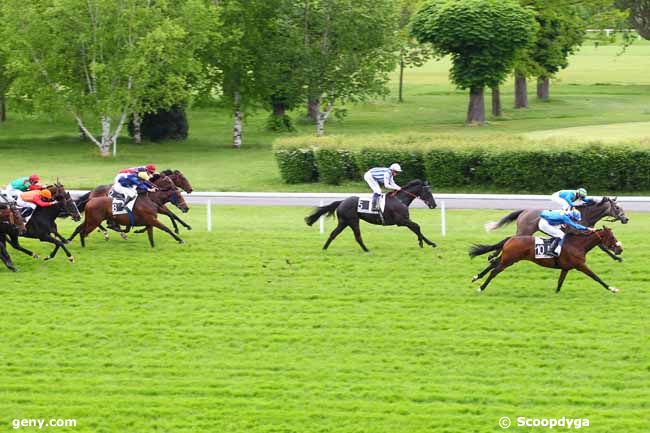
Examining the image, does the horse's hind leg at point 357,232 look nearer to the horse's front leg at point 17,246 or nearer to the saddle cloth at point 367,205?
the saddle cloth at point 367,205

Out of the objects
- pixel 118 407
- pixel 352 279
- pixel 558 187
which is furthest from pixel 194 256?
pixel 558 187

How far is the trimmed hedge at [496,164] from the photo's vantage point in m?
23.7

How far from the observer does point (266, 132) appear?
43219 mm

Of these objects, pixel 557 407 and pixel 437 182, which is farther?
pixel 437 182

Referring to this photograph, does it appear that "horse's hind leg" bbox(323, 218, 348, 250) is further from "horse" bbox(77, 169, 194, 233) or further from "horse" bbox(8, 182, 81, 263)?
"horse" bbox(8, 182, 81, 263)

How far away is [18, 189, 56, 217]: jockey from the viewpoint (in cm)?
1706

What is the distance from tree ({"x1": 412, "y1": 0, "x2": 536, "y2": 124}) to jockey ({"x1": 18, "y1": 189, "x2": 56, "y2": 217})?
25.0 metres

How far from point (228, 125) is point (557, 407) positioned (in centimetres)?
3612

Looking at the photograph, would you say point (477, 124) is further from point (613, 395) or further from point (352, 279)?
point (613, 395)

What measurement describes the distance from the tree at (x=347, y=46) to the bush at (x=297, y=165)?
35.1ft

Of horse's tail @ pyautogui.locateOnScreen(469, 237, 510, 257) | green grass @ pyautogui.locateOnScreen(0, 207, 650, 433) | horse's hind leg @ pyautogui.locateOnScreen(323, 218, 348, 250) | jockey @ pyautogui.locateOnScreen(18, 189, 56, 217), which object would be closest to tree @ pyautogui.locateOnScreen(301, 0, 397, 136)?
green grass @ pyautogui.locateOnScreen(0, 207, 650, 433)

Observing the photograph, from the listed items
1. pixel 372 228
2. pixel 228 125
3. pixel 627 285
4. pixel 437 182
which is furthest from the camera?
pixel 228 125

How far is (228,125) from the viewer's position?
4631cm

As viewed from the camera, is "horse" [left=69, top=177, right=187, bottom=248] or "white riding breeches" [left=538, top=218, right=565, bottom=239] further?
"horse" [left=69, top=177, right=187, bottom=248]
